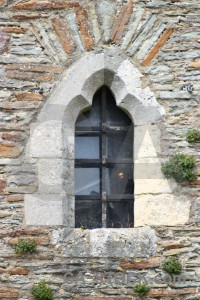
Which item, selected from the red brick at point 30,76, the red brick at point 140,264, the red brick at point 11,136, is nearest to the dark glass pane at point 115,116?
the red brick at point 30,76

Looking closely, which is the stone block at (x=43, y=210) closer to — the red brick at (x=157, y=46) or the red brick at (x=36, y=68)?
the red brick at (x=36, y=68)

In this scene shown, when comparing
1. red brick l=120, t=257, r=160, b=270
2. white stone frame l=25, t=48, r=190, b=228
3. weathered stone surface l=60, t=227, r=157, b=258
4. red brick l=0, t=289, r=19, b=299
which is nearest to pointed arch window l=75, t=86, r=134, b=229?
white stone frame l=25, t=48, r=190, b=228

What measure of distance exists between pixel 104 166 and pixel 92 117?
18.5 inches

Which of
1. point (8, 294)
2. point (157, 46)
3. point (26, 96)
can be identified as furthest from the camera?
point (157, 46)

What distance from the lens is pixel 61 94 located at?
732 cm

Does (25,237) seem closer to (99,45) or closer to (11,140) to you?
(11,140)

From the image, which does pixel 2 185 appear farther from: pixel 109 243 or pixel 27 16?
pixel 27 16

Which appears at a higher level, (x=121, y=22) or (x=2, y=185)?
(x=121, y=22)

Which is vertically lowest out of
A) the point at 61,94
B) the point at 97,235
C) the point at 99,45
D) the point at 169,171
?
the point at 97,235

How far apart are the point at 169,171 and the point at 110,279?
3.48 feet

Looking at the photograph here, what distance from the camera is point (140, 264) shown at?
7.04m

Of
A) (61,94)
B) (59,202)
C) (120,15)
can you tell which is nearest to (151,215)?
(59,202)

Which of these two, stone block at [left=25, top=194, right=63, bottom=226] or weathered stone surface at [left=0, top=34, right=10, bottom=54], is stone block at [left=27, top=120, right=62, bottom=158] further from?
weathered stone surface at [left=0, top=34, right=10, bottom=54]

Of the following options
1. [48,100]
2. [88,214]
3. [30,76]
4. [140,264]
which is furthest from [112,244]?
[30,76]
